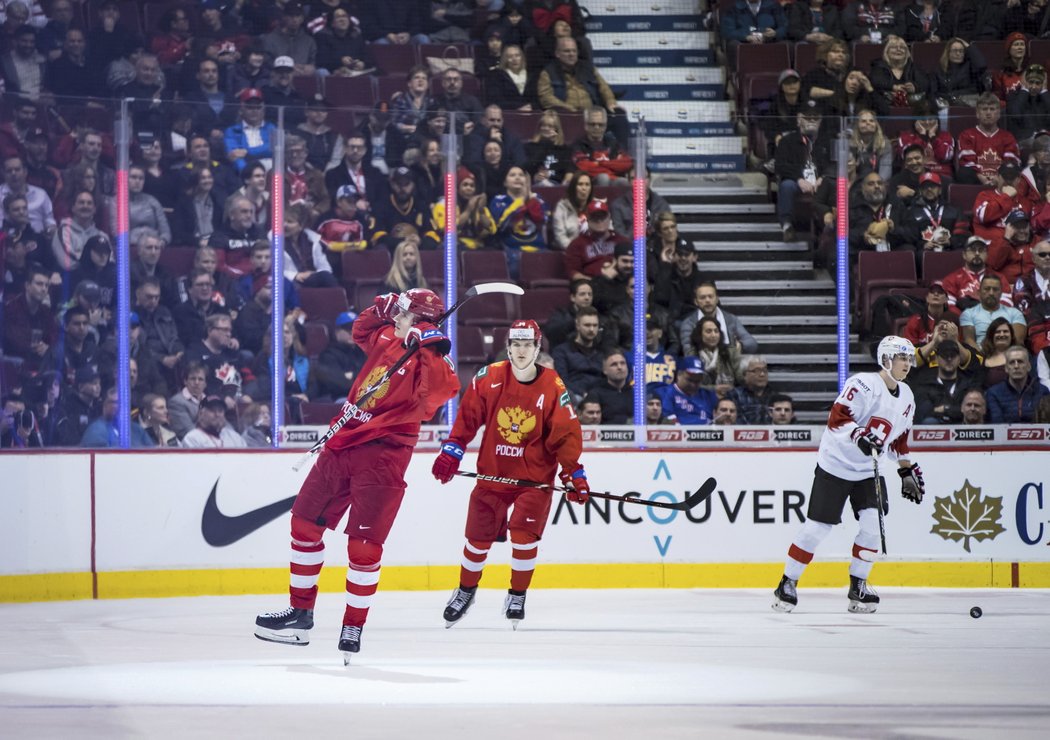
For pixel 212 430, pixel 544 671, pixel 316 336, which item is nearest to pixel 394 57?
pixel 316 336

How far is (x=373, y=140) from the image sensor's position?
26.7ft

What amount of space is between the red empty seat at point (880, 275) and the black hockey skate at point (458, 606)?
2.76m

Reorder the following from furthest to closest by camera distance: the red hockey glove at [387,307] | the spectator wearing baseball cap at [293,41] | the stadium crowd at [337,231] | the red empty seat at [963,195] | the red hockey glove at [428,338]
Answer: the spectator wearing baseball cap at [293,41] < the red empty seat at [963,195] < the stadium crowd at [337,231] < the red hockey glove at [387,307] < the red hockey glove at [428,338]

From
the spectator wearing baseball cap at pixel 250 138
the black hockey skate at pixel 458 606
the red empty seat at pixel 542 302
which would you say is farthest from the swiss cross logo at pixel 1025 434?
the spectator wearing baseball cap at pixel 250 138

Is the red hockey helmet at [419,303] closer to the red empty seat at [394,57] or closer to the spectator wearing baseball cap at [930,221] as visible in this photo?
the spectator wearing baseball cap at [930,221]

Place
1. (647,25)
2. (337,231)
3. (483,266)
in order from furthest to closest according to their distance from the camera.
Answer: (647,25) < (483,266) < (337,231)

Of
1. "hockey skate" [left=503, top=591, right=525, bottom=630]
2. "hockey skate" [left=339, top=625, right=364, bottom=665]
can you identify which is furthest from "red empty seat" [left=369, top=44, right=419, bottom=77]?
"hockey skate" [left=339, top=625, right=364, bottom=665]

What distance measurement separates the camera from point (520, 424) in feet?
22.0

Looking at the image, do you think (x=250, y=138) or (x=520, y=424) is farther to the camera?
(x=250, y=138)

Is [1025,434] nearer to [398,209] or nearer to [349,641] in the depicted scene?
[398,209]

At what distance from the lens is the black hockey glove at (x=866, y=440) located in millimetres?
7203

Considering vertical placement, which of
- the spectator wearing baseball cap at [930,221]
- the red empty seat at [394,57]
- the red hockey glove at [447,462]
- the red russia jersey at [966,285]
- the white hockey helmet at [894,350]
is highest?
the red empty seat at [394,57]

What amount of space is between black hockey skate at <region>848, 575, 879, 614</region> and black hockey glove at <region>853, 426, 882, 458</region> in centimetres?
Result: 63

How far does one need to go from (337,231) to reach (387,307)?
2.22m
